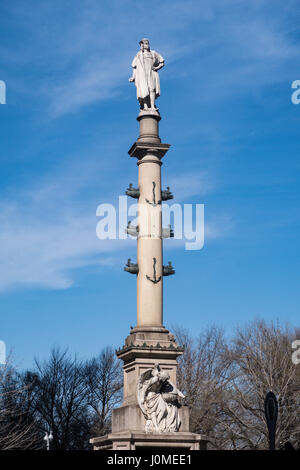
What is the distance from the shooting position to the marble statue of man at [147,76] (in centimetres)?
2545

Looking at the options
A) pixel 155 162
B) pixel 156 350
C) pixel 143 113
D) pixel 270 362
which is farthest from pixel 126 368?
pixel 270 362

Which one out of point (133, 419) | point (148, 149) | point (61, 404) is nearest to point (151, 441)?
point (133, 419)

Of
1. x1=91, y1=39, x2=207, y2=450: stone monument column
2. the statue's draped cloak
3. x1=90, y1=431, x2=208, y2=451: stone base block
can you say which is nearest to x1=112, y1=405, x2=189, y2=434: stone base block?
x1=91, y1=39, x2=207, y2=450: stone monument column

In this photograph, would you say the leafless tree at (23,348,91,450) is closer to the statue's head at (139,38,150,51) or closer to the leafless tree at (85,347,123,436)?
the leafless tree at (85,347,123,436)

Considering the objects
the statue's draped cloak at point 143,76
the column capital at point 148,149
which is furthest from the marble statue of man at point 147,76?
the column capital at point 148,149

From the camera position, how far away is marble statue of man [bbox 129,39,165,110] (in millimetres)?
25453

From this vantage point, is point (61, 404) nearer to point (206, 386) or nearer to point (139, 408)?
point (206, 386)

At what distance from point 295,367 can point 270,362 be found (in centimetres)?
178

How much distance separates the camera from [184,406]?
73.7 ft

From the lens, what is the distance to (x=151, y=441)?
841 inches

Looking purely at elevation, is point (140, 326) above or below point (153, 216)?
below

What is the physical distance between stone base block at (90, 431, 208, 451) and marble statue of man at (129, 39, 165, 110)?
1090cm

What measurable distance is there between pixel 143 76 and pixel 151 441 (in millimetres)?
12083
